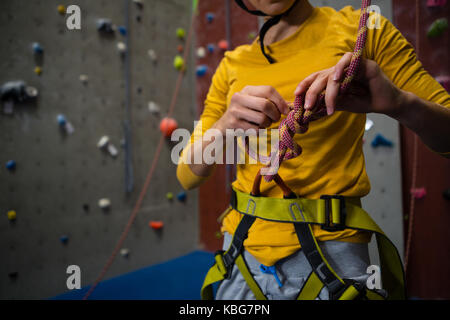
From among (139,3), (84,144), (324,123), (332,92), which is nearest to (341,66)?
(332,92)

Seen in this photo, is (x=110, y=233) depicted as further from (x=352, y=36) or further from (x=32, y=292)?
(x=352, y=36)

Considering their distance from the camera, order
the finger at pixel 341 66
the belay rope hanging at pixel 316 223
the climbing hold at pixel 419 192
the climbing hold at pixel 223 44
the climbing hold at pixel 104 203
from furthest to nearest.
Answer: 1. the climbing hold at pixel 104 203
2. the climbing hold at pixel 223 44
3. the climbing hold at pixel 419 192
4. the belay rope hanging at pixel 316 223
5. the finger at pixel 341 66

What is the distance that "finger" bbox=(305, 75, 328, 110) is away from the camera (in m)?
0.27

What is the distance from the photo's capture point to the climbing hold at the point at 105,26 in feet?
2.99

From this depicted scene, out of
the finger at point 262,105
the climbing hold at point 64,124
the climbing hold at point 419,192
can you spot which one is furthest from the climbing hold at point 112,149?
the climbing hold at point 419,192

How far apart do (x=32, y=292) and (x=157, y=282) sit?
0.34 meters

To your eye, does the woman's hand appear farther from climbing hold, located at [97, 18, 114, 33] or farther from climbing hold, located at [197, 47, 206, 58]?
climbing hold, located at [97, 18, 114, 33]

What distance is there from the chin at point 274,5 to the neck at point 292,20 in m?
0.01

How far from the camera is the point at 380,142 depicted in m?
0.44

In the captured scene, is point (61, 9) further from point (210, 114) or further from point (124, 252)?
point (124, 252)

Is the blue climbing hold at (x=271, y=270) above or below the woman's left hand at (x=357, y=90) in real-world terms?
below

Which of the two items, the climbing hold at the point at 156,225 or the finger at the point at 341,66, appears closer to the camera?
the finger at the point at 341,66

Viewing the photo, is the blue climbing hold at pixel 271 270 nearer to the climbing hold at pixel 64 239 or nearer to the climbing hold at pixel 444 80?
the climbing hold at pixel 444 80
